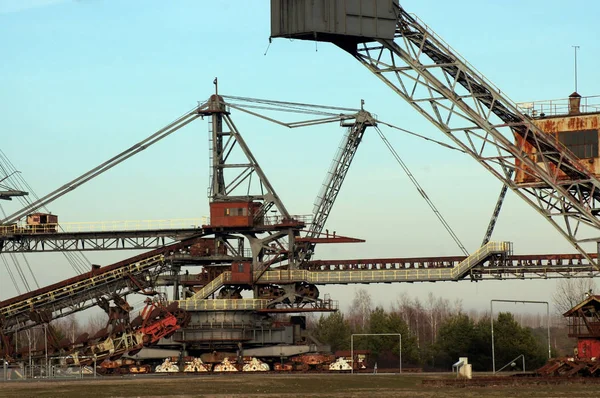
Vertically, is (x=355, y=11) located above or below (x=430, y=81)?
above

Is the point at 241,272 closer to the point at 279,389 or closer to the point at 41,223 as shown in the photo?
the point at 41,223

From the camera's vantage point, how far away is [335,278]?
104m

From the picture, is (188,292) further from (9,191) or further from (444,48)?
(444,48)

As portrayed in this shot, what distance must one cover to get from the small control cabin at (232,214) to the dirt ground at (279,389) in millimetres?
31332

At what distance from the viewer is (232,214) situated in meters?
106

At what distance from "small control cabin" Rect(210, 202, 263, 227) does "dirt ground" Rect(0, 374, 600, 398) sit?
31.3m

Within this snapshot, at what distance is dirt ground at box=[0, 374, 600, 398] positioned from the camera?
55.7m

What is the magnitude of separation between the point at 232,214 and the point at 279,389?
44.6 meters

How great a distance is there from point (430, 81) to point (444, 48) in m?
2.39

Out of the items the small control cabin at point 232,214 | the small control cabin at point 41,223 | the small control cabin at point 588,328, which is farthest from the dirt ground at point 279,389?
the small control cabin at point 41,223

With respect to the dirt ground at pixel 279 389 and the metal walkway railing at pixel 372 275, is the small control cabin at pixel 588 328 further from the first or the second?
the metal walkway railing at pixel 372 275

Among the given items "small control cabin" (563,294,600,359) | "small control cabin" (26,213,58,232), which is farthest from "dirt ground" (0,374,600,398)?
"small control cabin" (26,213,58,232)

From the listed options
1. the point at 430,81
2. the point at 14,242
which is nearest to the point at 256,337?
the point at 14,242

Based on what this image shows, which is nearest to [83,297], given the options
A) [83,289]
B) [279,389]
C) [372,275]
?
[83,289]
